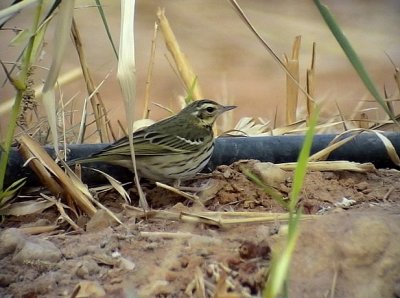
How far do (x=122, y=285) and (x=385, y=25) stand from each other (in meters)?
8.94

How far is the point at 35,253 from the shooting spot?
3123mm

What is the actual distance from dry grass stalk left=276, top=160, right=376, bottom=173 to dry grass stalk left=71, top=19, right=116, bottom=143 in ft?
2.74

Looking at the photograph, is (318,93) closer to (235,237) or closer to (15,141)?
(15,141)

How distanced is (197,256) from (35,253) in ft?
1.57

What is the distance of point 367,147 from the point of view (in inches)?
172

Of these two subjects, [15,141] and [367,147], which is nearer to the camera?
[15,141]

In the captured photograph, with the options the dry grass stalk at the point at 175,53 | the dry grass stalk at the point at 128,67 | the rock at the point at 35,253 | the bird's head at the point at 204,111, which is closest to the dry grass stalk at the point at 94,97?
the bird's head at the point at 204,111

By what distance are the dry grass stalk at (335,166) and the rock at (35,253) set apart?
47.3 inches

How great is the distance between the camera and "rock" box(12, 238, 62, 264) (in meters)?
3.10

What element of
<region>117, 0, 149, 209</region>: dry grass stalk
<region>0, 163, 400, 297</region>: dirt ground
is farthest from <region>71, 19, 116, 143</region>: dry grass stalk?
<region>117, 0, 149, 209</region>: dry grass stalk

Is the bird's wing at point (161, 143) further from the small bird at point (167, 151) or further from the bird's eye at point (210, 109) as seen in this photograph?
the bird's eye at point (210, 109)

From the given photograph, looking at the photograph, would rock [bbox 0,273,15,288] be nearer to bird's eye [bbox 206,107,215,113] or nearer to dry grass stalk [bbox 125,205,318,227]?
dry grass stalk [bbox 125,205,318,227]

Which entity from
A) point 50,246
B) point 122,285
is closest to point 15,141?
point 50,246

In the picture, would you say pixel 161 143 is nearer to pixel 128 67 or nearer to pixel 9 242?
pixel 9 242
